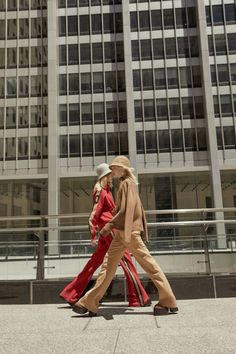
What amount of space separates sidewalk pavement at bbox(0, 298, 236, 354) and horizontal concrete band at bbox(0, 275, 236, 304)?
1.91ft

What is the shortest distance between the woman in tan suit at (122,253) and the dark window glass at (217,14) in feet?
113

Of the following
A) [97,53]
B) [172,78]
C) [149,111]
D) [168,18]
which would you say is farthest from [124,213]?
[168,18]

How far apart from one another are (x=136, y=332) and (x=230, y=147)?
3139 centimetres

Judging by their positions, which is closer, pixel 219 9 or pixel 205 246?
pixel 205 246

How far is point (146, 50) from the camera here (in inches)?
1396

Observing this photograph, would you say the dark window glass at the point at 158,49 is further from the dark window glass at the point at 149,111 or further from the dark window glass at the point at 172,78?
the dark window glass at the point at 149,111

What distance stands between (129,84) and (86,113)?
4638mm

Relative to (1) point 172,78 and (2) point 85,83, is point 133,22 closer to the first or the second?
(1) point 172,78

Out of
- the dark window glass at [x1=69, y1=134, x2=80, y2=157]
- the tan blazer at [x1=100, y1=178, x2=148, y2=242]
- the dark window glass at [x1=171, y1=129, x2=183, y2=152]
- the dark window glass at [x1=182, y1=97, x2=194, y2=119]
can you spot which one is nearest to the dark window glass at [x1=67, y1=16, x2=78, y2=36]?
the dark window glass at [x1=69, y1=134, x2=80, y2=157]

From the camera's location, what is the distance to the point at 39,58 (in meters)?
36.2

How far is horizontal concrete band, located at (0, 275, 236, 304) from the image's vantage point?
6.14 m

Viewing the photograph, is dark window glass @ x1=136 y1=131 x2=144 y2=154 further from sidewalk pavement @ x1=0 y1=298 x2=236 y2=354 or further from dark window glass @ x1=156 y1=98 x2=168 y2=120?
sidewalk pavement @ x1=0 y1=298 x2=236 y2=354

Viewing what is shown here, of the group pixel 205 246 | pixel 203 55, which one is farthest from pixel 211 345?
pixel 203 55

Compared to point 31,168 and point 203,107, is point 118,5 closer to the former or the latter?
point 203,107
